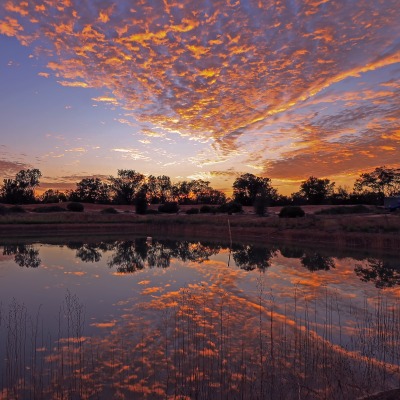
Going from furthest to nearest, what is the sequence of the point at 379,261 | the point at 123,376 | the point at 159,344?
the point at 379,261 < the point at 159,344 < the point at 123,376

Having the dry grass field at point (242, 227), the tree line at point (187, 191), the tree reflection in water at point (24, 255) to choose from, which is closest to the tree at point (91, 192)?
the tree line at point (187, 191)

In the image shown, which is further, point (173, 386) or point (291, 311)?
point (291, 311)

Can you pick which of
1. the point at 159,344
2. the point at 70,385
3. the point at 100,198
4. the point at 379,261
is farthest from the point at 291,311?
the point at 100,198

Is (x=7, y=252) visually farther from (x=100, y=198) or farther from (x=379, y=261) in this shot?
(x=100, y=198)

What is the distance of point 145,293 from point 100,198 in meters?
112

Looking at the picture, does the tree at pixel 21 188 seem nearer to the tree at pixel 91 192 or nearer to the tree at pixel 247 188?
the tree at pixel 91 192

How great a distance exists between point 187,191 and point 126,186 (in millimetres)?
22835

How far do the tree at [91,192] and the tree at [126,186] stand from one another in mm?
2890

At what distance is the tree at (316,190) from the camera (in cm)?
10162

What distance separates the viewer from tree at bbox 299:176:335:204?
10162 cm

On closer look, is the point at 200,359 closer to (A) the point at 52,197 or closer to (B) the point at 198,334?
(B) the point at 198,334

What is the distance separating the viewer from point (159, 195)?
13288 centimetres

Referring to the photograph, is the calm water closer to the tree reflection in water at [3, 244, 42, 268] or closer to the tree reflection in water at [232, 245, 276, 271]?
the tree reflection in water at [232, 245, 276, 271]

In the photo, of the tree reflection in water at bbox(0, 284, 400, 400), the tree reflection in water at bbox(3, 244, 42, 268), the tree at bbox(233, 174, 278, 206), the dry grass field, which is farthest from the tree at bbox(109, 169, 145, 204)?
the tree reflection in water at bbox(0, 284, 400, 400)
